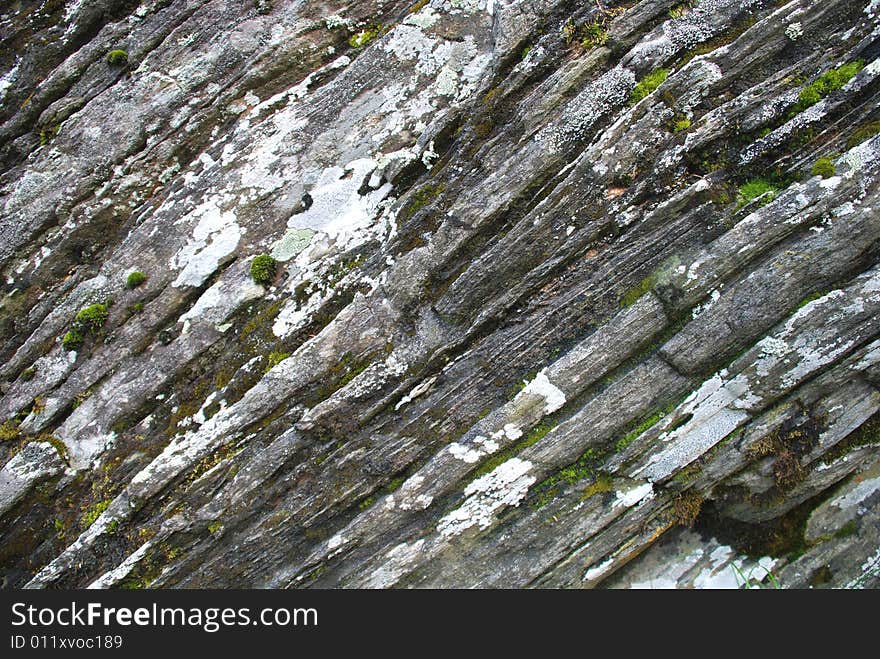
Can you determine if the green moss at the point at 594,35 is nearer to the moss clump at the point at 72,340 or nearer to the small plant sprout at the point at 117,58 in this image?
the small plant sprout at the point at 117,58

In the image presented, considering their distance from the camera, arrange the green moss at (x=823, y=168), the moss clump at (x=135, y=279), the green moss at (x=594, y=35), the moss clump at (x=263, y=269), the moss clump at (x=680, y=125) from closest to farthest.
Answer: the green moss at (x=823, y=168) → the moss clump at (x=680, y=125) → the green moss at (x=594, y=35) → the moss clump at (x=263, y=269) → the moss clump at (x=135, y=279)

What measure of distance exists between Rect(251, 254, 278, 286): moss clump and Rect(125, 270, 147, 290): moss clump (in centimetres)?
236

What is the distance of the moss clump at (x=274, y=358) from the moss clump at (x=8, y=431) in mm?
5122

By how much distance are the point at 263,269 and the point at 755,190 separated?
846cm

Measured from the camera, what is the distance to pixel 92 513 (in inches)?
364

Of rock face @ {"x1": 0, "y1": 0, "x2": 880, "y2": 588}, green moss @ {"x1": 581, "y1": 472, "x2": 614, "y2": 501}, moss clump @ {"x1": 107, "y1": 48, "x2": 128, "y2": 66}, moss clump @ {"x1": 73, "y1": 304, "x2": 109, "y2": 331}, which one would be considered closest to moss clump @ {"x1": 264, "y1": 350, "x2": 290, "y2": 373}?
rock face @ {"x1": 0, "y1": 0, "x2": 880, "y2": 588}

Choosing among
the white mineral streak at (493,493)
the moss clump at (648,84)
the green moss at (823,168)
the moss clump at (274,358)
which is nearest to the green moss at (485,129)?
the moss clump at (648,84)

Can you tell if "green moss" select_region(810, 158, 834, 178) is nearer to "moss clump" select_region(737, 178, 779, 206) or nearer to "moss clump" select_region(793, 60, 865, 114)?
"moss clump" select_region(737, 178, 779, 206)

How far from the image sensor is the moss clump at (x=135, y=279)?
34.0 feet

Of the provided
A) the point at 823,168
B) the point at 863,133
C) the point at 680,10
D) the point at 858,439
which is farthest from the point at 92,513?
the point at 863,133

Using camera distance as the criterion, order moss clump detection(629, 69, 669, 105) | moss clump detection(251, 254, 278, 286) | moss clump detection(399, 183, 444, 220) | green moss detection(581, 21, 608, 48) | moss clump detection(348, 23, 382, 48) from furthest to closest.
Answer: moss clump detection(348, 23, 382, 48), moss clump detection(251, 254, 278, 286), moss clump detection(399, 183, 444, 220), green moss detection(581, 21, 608, 48), moss clump detection(629, 69, 669, 105)

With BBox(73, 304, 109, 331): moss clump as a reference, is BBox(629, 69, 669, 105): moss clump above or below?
below

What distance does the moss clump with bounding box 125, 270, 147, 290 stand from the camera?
10.4 metres

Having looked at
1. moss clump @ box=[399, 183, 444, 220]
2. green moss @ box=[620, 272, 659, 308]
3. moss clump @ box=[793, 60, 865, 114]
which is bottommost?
green moss @ box=[620, 272, 659, 308]
